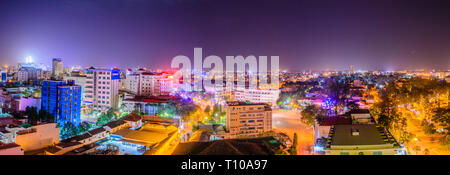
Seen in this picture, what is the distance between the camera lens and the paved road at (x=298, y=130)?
17.0 feet

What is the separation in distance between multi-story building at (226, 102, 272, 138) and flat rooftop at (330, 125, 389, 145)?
3.35 meters

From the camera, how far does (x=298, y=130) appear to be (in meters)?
6.96

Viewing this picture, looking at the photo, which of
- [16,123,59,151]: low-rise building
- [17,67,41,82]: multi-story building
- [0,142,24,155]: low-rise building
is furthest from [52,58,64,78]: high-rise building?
[0,142,24,155]: low-rise building

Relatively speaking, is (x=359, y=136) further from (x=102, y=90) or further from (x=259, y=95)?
(x=259, y=95)

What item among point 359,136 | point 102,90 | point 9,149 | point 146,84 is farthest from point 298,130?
point 146,84

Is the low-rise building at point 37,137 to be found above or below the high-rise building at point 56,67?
below

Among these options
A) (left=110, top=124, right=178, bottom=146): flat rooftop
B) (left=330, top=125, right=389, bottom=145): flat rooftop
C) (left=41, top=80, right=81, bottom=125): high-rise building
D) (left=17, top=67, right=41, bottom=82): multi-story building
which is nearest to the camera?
(left=330, top=125, right=389, bottom=145): flat rooftop

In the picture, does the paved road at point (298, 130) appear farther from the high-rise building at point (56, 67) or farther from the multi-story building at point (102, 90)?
the high-rise building at point (56, 67)

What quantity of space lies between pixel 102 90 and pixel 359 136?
31.8 ft

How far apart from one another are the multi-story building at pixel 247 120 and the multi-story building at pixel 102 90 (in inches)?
221

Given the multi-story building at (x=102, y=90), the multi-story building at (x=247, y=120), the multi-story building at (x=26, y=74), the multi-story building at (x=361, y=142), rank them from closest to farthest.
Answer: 1. the multi-story building at (x=361, y=142)
2. the multi-story building at (x=247, y=120)
3. the multi-story building at (x=102, y=90)
4. the multi-story building at (x=26, y=74)

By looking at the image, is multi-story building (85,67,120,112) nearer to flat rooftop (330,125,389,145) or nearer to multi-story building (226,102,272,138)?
multi-story building (226,102,272,138)

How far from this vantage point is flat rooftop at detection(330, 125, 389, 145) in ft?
10.1

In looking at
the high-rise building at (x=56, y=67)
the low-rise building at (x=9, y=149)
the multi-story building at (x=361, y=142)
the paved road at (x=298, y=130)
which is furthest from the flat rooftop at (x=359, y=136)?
the high-rise building at (x=56, y=67)
